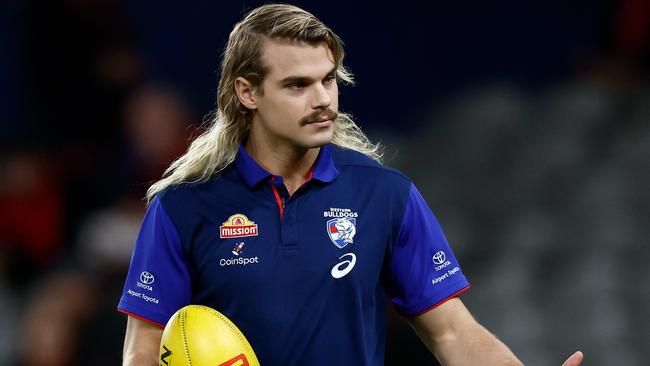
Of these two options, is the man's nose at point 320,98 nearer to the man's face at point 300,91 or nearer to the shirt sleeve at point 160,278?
the man's face at point 300,91

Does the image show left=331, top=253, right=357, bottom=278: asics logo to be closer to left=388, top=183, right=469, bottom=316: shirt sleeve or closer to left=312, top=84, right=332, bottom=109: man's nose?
left=388, top=183, right=469, bottom=316: shirt sleeve

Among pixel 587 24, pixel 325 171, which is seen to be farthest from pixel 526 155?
pixel 325 171

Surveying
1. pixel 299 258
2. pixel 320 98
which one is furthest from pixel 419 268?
pixel 320 98

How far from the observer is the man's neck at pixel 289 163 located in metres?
4.00

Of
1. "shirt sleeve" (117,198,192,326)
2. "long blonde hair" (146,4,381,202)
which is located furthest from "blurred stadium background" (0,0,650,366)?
"shirt sleeve" (117,198,192,326)

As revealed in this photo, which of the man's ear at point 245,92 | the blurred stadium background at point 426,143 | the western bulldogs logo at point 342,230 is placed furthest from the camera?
the blurred stadium background at point 426,143

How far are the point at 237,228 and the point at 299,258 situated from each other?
0.21 m

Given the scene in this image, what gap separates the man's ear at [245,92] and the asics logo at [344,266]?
553mm

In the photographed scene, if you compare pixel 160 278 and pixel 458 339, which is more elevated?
pixel 160 278

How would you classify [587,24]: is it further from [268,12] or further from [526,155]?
[268,12]

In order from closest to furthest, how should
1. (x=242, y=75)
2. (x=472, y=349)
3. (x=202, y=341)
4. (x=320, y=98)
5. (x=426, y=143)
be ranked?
1. (x=202, y=341)
2. (x=320, y=98)
3. (x=472, y=349)
4. (x=242, y=75)
5. (x=426, y=143)

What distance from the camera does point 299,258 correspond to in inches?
151

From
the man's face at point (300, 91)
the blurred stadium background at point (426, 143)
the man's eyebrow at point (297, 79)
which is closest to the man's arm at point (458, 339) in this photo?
the man's face at point (300, 91)

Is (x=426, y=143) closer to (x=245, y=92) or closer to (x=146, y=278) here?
(x=245, y=92)
